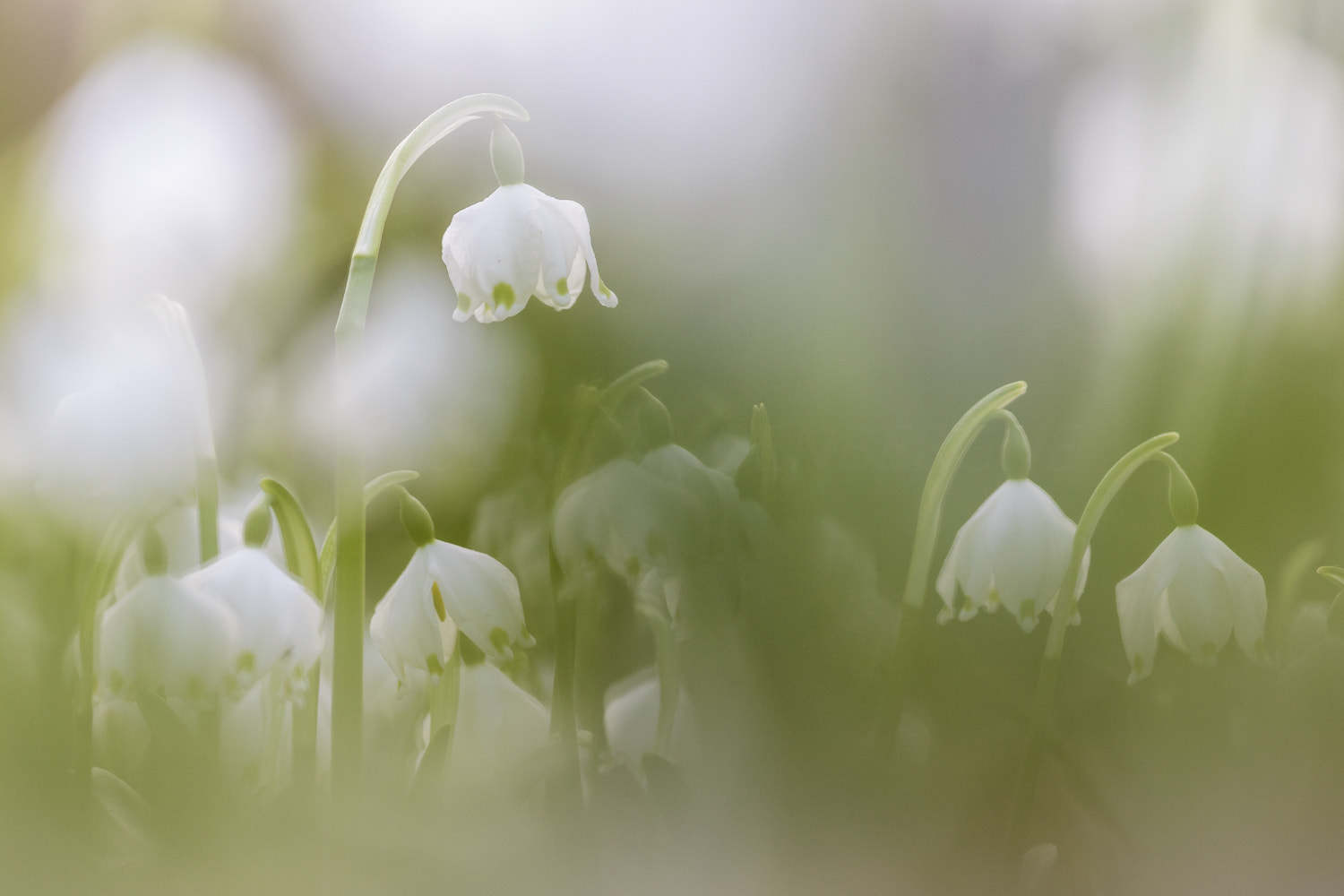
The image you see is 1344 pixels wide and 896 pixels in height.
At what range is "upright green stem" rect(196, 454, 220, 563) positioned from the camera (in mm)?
392

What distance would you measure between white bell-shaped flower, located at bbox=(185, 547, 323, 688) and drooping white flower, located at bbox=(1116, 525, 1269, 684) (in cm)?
37

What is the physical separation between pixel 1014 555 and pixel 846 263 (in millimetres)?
160

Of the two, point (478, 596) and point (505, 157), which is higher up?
point (505, 157)

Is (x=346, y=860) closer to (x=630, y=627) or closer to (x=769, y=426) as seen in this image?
(x=630, y=627)

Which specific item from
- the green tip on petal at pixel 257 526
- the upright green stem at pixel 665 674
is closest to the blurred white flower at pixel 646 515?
the upright green stem at pixel 665 674

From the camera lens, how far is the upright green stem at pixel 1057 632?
0.41 metres

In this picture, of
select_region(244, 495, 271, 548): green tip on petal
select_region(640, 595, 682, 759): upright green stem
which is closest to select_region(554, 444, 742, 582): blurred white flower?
select_region(640, 595, 682, 759): upright green stem

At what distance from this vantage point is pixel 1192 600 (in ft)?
1.36

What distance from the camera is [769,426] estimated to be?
434 millimetres

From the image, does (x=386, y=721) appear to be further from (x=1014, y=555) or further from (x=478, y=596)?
(x=1014, y=555)

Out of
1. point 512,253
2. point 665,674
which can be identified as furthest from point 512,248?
point 665,674

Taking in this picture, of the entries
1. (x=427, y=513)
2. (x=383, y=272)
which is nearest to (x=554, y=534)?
(x=427, y=513)

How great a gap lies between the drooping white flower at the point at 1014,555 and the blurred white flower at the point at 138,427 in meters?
0.34

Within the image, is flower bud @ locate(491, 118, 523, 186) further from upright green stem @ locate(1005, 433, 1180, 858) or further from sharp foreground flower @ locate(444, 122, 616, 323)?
upright green stem @ locate(1005, 433, 1180, 858)
